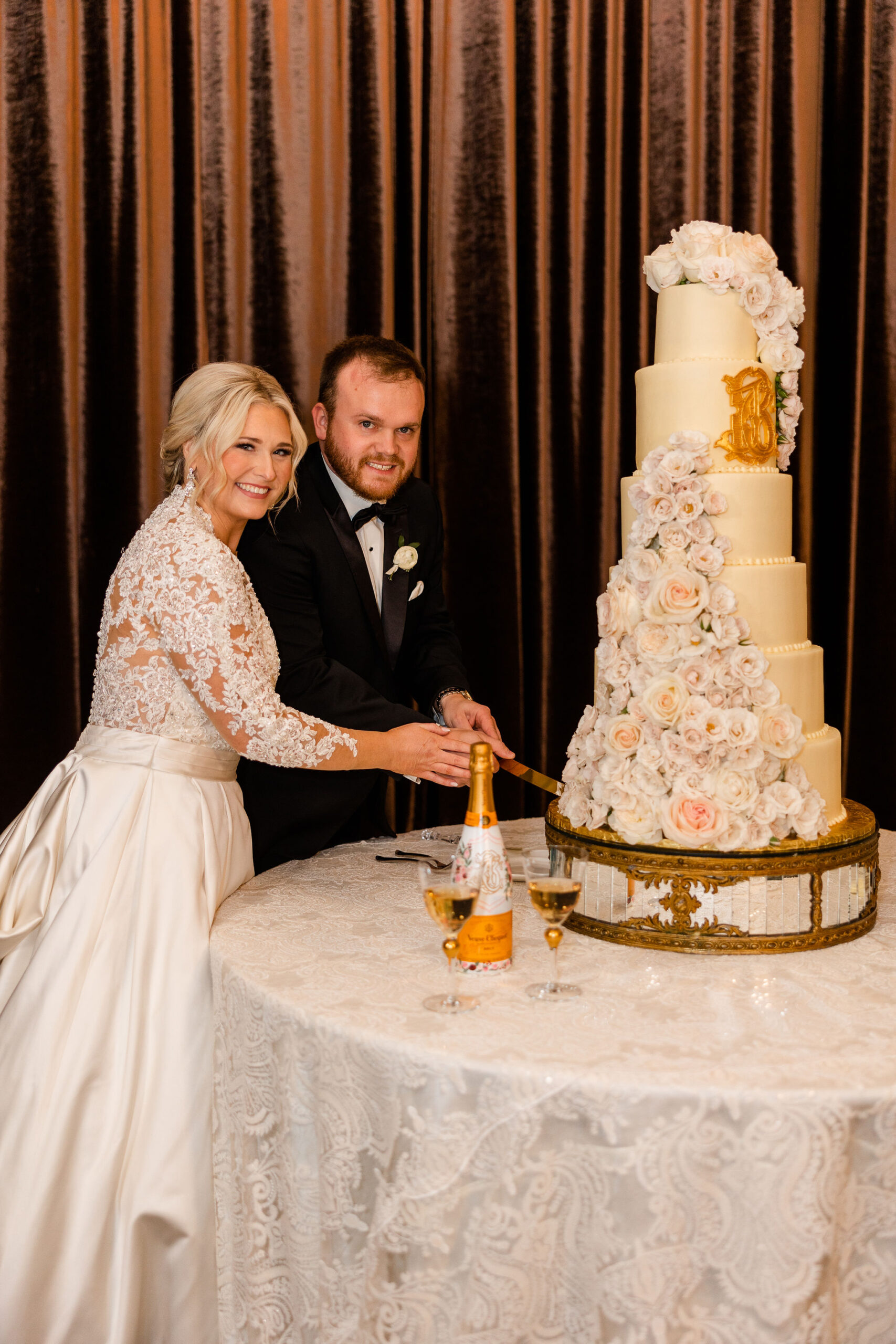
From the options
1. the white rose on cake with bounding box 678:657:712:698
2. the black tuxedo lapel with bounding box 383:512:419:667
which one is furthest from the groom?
the white rose on cake with bounding box 678:657:712:698

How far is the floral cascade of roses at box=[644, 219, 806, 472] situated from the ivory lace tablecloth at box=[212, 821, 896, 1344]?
1.00 m

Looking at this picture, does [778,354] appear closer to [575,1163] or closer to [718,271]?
[718,271]

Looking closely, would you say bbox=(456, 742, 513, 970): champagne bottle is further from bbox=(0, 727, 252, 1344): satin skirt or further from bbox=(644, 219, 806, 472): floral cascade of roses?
bbox=(644, 219, 806, 472): floral cascade of roses

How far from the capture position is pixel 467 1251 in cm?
145

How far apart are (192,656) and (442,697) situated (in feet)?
2.86

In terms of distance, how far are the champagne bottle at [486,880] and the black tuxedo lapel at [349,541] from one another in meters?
1.05

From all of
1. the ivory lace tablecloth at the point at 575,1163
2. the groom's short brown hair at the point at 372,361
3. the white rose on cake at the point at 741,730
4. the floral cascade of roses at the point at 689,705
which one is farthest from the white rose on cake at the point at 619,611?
the groom's short brown hair at the point at 372,361

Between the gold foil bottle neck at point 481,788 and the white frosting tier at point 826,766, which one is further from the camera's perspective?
the white frosting tier at point 826,766

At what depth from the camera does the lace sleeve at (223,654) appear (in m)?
2.14

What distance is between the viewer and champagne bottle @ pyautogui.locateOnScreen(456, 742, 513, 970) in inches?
68.9

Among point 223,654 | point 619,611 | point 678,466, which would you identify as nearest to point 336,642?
point 223,654

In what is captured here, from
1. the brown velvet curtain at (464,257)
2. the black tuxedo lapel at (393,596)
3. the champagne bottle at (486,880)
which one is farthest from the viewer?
the brown velvet curtain at (464,257)

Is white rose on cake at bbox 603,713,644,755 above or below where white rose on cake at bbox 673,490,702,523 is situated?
below

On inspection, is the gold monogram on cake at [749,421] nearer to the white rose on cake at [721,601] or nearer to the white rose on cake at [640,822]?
the white rose on cake at [721,601]
